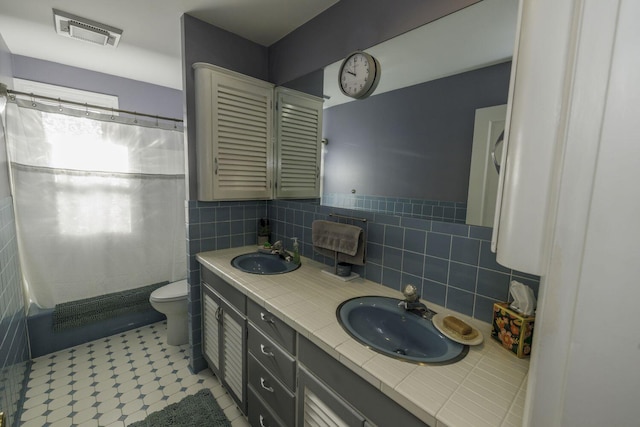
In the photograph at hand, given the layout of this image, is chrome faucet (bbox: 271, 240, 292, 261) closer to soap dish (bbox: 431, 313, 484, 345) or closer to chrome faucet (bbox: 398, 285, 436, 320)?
chrome faucet (bbox: 398, 285, 436, 320)

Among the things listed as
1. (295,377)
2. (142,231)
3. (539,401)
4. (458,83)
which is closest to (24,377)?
(142,231)

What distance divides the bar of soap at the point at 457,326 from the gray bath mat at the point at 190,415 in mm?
1328

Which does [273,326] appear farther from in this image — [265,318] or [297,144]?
[297,144]

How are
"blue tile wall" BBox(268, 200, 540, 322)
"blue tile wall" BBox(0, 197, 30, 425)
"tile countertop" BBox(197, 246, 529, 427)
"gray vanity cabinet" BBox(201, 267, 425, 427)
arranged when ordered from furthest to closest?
"blue tile wall" BBox(0, 197, 30, 425) < "blue tile wall" BBox(268, 200, 540, 322) < "gray vanity cabinet" BBox(201, 267, 425, 427) < "tile countertop" BBox(197, 246, 529, 427)

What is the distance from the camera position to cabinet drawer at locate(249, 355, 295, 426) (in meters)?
1.08

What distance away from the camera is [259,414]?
128cm

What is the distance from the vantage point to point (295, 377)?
1036 mm

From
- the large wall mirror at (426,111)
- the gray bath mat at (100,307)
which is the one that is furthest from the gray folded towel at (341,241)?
the gray bath mat at (100,307)

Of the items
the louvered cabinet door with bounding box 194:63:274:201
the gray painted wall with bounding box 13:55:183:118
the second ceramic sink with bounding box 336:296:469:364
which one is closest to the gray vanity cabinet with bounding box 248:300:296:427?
the second ceramic sink with bounding box 336:296:469:364

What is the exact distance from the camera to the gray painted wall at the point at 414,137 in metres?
1.14

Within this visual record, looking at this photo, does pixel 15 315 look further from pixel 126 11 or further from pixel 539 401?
pixel 539 401

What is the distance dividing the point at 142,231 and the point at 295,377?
1957 millimetres

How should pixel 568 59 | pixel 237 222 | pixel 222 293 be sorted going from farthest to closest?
pixel 237 222, pixel 222 293, pixel 568 59

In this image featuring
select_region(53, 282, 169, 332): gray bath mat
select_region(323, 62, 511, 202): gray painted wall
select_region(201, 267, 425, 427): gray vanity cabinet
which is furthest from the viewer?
select_region(53, 282, 169, 332): gray bath mat
